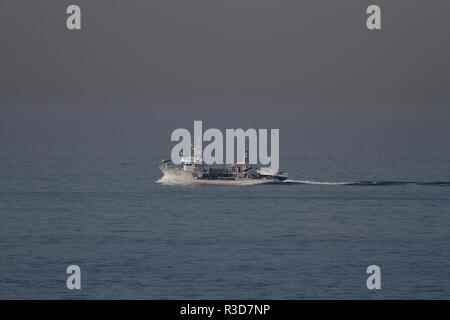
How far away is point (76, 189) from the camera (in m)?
156

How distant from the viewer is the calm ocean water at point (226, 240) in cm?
6788

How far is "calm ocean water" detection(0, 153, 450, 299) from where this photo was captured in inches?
2672

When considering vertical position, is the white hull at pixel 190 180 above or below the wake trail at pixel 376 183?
above

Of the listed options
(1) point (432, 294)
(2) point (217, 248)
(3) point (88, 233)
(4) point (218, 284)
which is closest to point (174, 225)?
(3) point (88, 233)

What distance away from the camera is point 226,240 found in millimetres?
92500

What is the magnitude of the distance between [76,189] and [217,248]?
74.5 m

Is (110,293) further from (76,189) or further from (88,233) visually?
(76,189)
